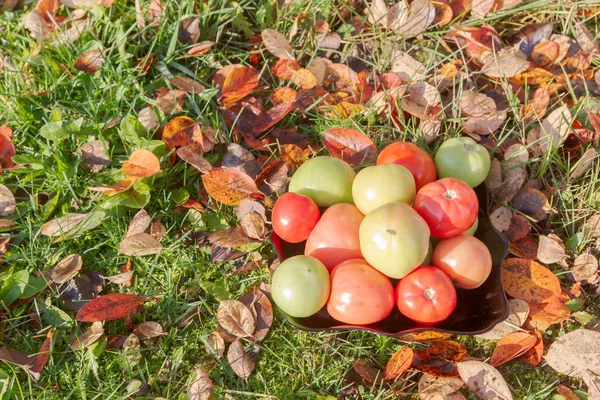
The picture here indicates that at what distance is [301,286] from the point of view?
2.24 m

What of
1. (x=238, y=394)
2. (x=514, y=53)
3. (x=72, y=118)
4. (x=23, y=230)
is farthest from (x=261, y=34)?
(x=238, y=394)

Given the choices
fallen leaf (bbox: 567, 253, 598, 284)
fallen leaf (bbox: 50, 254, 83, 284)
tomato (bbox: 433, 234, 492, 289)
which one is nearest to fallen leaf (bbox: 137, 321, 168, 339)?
fallen leaf (bbox: 50, 254, 83, 284)

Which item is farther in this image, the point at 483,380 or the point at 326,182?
the point at 326,182

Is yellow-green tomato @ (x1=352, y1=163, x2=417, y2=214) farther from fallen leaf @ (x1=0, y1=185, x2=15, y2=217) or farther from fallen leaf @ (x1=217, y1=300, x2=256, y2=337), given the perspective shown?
fallen leaf @ (x1=0, y1=185, x2=15, y2=217)

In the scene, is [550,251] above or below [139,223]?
below

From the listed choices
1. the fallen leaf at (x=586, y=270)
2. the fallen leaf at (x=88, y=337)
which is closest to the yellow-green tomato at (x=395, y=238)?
the fallen leaf at (x=586, y=270)

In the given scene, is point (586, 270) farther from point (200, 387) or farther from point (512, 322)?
point (200, 387)

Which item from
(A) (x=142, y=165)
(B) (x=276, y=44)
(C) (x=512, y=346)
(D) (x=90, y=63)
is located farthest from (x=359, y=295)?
(D) (x=90, y=63)

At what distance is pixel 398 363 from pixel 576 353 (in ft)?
2.49

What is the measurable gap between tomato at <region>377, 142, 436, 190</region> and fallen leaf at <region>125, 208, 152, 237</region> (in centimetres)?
116

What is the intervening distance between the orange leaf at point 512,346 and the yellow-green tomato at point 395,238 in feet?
1.91

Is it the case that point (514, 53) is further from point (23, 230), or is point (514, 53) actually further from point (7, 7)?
point (7, 7)

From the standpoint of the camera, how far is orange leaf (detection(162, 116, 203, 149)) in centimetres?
294

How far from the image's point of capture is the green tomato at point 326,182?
8.26ft
